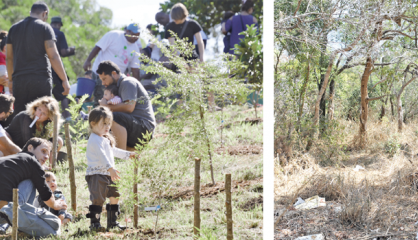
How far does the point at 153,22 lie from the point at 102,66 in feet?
2.56

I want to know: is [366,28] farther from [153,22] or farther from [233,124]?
[153,22]

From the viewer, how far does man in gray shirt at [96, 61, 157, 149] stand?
3.40 m

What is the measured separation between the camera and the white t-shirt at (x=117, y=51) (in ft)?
12.2

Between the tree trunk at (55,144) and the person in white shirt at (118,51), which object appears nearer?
the tree trunk at (55,144)

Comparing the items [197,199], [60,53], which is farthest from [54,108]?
[197,199]

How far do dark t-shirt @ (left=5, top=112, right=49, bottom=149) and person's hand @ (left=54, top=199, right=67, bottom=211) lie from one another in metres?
0.52

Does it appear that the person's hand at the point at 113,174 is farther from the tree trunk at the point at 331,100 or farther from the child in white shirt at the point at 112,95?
the tree trunk at the point at 331,100

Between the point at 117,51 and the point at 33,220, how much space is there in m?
1.73

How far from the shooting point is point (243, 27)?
15.7ft

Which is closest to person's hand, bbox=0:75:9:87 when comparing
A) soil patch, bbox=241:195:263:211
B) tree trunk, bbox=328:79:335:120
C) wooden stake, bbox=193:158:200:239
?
wooden stake, bbox=193:158:200:239

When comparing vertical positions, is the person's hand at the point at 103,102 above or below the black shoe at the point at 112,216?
above

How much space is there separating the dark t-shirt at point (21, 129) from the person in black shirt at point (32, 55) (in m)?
0.21

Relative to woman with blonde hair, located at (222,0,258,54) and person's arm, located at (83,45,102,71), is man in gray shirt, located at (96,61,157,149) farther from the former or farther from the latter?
woman with blonde hair, located at (222,0,258,54)

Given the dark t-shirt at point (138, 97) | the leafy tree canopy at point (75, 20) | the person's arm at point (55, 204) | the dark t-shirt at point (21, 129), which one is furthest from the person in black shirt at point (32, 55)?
the person's arm at point (55, 204)
